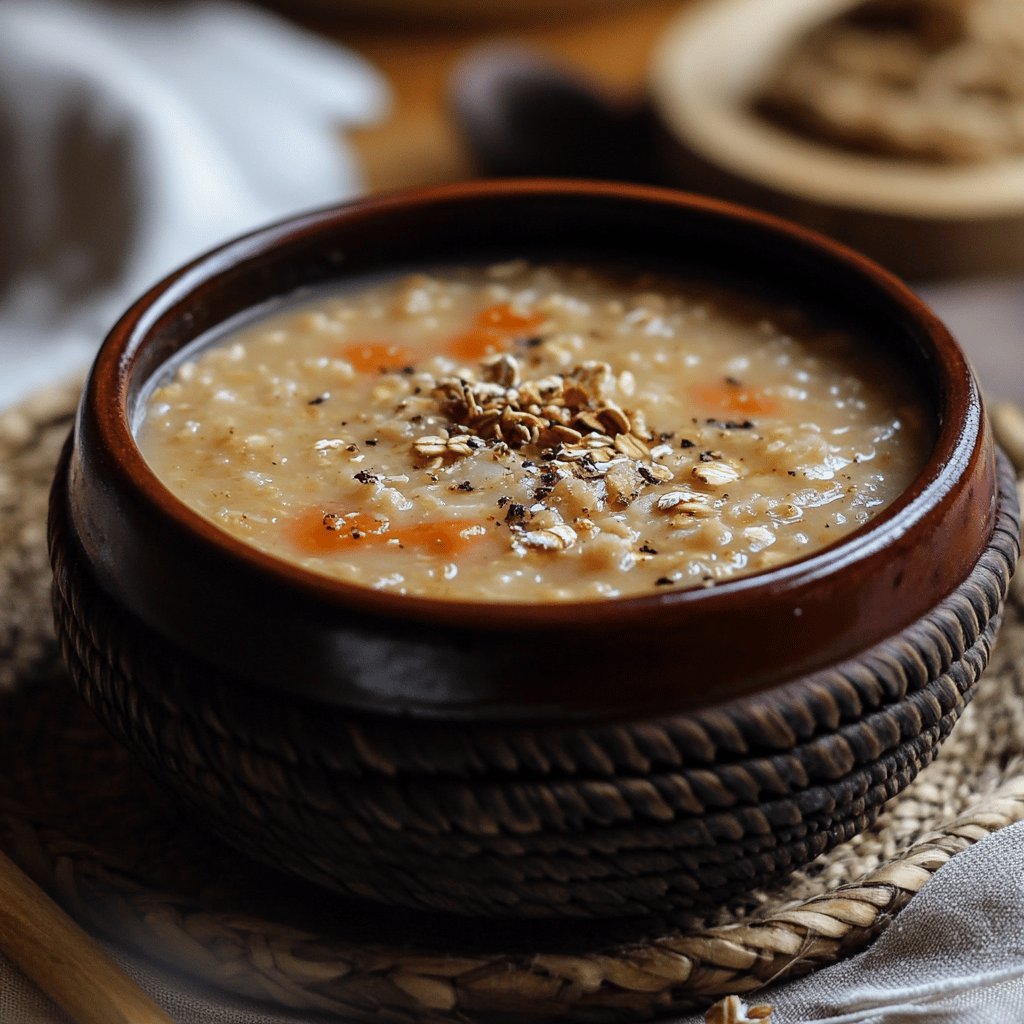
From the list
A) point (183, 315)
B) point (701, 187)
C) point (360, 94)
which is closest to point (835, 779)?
point (183, 315)

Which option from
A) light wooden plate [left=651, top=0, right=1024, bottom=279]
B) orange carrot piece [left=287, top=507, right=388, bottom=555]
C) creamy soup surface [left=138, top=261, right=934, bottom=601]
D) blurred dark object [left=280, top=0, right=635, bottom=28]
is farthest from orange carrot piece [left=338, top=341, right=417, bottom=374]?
blurred dark object [left=280, top=0, right=635, bottom=28]

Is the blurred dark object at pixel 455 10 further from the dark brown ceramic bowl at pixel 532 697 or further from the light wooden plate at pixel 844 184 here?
the dark brown ceramic bowl at pixel 532 697

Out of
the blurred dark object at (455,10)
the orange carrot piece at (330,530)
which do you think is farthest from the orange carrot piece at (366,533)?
the blurred dark object at (455,10)

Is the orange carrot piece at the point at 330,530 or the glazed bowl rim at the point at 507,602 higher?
the glazed bowl rim at the point at 507,602

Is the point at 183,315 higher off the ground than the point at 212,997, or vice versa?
the point at 183,315

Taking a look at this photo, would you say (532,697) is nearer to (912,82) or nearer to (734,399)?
(734,399)

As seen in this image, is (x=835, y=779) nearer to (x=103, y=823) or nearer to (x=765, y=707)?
(x=765, y=707)
